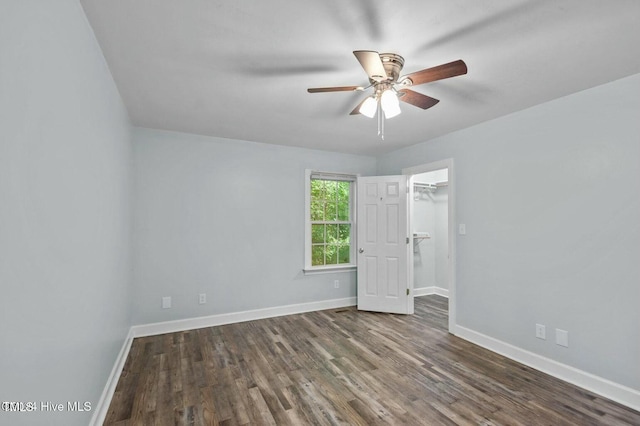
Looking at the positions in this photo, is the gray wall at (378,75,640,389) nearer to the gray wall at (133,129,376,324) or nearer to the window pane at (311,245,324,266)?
the window pane at (311,245,324,266)

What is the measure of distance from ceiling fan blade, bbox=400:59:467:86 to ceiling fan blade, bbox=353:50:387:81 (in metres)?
0.20

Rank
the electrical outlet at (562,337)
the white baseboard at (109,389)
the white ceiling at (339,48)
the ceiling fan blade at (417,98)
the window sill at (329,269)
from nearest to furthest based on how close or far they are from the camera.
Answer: the white ceiling at (339,48), the white baseboard at (109,389), the ceiling fan blade at (417,98), the electrical outlet at (562,337), the window sill at (329,269)

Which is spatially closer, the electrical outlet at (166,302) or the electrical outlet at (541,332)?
the electrical outlet at (541,332)

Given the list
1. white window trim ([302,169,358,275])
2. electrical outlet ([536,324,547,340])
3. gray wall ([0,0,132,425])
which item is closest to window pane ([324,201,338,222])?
white window trim ([302,169,358,275])

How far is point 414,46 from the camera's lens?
1.87m

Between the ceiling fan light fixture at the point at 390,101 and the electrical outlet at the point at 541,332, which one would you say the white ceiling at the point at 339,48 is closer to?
the ceiling fan light fixture at the point at 390,101

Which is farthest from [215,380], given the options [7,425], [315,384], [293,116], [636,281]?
[636,281]

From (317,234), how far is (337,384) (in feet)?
7.99

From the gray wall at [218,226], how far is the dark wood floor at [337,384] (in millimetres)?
562

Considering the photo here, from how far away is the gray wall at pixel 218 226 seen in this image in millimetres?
3590

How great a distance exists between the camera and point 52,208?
1.20m

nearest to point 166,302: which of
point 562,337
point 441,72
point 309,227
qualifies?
point 309,227

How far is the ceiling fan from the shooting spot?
1.67 m

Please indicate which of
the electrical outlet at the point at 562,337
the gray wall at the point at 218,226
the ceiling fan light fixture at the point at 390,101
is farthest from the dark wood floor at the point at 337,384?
the ceiling fan light fixture at the point at 390,101
